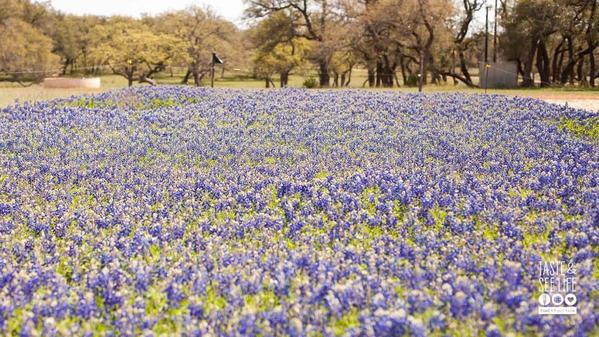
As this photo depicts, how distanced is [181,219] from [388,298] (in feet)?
9.99

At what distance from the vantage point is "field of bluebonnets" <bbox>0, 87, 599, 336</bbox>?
4.47 metres

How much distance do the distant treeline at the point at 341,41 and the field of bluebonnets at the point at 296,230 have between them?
116 feet

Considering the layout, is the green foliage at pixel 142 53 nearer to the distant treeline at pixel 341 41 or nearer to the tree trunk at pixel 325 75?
the distant treeline at pixel 341 41

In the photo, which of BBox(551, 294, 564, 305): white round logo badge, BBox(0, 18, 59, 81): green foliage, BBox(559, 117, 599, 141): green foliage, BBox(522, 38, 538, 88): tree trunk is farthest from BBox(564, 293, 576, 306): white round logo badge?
BBox(0, 18, 59, 81): green foliage

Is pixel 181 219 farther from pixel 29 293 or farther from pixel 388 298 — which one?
pixel 388 298

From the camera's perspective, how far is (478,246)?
5.89 meters

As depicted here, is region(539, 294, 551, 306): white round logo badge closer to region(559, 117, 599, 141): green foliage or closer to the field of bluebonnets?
the field of bluebonnets

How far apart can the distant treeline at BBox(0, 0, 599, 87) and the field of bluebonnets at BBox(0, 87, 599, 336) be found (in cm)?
3546

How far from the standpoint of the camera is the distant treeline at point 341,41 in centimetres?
4741

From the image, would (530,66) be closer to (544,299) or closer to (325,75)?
(325,75)

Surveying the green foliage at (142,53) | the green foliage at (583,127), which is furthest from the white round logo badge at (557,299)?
the green foliage at (142,53)

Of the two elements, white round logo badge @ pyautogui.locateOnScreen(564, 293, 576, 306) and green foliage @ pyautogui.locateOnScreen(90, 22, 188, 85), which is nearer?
white round logo badge @ pyautogui.locateOnScreen(564, 293, 576, 306)

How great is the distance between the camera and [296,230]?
6.61 meters

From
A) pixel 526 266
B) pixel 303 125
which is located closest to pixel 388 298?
pixel 526 266
